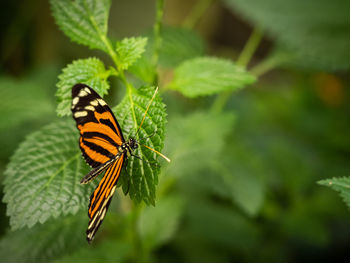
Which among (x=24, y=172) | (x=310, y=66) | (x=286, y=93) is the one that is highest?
(x=286, y=93)

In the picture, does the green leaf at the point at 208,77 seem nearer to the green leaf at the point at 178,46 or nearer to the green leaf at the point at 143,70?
the green leaf at the point at 143,70

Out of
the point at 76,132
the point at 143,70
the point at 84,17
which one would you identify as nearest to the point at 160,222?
the point at 76,132

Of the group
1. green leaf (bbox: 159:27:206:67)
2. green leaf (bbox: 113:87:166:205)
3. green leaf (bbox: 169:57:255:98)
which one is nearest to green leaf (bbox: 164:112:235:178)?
green leaf (bbox: 159:27:206:67)

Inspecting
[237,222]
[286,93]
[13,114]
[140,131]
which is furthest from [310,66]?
[286,93]

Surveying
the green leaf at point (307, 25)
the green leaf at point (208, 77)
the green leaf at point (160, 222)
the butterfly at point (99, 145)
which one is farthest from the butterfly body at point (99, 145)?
the green leaf at point (307, 25)

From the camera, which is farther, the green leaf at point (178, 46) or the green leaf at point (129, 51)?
the green leaf at point (178, 46)

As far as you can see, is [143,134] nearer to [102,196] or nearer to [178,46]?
[102,196]

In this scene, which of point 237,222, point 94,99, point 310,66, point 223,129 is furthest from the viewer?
point 237,222

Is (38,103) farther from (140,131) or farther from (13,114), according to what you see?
(140,131)
